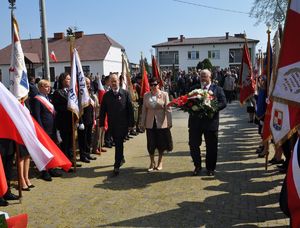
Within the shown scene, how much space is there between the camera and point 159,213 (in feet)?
19.7

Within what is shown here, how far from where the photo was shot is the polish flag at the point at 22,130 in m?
5.62

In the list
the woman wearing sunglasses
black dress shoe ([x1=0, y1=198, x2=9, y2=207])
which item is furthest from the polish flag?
the woman wearing sunglasses

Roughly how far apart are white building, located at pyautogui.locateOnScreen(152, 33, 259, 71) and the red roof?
16.9 m

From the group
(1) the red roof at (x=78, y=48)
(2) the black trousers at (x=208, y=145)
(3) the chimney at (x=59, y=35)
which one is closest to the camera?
(2) the black trousers at (x=208, y=145)

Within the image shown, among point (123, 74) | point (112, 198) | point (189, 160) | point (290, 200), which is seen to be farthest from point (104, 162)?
point (290, 200)

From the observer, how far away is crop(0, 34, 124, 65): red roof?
60.9 meters

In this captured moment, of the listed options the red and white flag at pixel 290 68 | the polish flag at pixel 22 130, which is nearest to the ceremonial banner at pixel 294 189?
the red and white flag at pixel 290 68

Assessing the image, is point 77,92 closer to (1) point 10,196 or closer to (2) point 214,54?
(1) point 10,196

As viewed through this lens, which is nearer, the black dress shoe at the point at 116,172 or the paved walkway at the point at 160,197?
the paved walkway at the point at 160,197

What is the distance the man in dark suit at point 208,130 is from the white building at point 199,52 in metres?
71.1

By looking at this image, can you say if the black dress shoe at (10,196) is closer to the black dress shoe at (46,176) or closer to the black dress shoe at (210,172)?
the black dress shoe at (46,176)

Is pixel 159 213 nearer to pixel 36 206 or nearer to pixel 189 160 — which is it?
pixel 36 206

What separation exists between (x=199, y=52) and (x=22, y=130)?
253 feet

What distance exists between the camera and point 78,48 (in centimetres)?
6253
